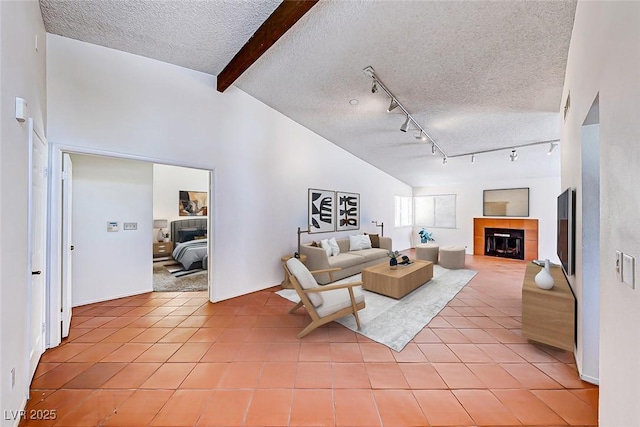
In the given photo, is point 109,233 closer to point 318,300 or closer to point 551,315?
point 318,300

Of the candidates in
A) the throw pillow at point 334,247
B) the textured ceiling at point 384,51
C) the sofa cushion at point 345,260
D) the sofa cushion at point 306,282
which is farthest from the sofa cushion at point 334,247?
the textured ceiling at point 384,51

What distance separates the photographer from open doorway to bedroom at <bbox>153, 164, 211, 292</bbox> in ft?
17.3

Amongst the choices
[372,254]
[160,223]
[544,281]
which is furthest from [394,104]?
[160,223]

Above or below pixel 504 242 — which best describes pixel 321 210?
above

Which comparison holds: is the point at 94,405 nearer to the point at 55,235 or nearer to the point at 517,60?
the point at 55,235

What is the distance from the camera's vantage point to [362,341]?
250 cm

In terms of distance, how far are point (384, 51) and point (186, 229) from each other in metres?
6.47

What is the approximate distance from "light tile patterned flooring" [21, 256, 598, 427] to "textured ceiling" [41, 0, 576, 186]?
114 inches

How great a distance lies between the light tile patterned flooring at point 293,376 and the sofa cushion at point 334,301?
0.28 metres

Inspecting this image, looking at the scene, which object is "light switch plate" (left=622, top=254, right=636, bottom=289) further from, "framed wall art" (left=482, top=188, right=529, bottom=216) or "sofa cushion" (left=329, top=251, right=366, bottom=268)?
"framed wall art" (left=482, top=188, right=529, bottom=216)

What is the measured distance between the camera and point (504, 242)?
6926mm

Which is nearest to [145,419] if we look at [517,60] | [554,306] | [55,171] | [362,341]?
[362,341]

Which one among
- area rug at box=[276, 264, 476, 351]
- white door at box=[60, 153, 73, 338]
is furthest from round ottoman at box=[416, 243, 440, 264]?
white door at box=[60, 153, 73, 338]

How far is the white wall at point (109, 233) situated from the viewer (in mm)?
3387
